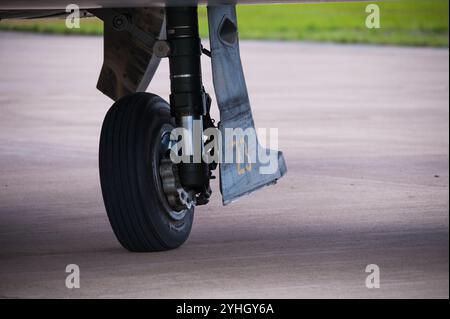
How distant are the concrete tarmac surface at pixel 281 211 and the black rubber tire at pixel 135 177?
127 mm

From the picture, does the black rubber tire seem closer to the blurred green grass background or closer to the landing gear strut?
the landing gear strut

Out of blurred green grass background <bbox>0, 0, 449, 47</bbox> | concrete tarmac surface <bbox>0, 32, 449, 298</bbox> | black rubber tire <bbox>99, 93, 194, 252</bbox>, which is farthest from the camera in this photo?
blurred green grass background <bbox>0, 0, 449, 47</bbox>

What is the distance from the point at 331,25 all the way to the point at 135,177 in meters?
28.8

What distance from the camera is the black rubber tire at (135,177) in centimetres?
673

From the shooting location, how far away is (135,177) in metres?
6.73

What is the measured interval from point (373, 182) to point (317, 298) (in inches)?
168

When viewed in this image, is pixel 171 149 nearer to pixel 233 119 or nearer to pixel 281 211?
pixel 233 119

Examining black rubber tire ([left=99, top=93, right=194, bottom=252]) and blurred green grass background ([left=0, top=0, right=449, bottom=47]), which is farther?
blurred green grass background ([left=0, top=0, right=449, bottom=47])

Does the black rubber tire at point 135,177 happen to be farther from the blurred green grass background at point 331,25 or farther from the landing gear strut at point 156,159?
the blurred green grass background at point 331,25

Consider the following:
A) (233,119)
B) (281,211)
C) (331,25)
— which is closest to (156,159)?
(233,119)

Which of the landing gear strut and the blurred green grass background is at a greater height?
the blurred green grass background

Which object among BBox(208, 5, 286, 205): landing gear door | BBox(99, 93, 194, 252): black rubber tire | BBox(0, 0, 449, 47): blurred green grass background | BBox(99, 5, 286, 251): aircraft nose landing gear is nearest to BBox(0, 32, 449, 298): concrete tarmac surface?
BBox(99, 93, 194, 252): black rubber tire

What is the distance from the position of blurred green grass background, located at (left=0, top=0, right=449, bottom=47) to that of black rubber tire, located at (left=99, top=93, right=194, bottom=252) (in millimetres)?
21619

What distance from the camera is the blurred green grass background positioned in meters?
30.7
